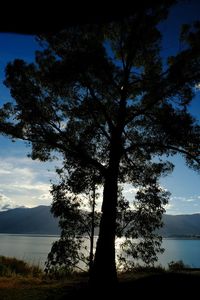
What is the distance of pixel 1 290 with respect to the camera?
1530cm

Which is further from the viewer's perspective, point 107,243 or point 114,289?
point 107,243

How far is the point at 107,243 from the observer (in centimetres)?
1658

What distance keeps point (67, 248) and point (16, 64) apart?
1060cm

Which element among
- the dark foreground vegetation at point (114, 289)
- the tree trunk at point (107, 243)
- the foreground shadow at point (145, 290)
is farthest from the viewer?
the tree trunk at point (107, 243)

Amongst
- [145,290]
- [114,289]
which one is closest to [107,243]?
[114,289]

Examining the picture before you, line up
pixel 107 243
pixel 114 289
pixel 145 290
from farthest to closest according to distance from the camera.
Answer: pixel 107 243
pixel 114 289
pixel 145 290

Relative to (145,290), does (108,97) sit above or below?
above

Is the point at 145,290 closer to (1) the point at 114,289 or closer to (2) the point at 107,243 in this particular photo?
(1) the point at 114,289

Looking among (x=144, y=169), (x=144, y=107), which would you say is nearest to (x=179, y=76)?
(x=144, y=107)

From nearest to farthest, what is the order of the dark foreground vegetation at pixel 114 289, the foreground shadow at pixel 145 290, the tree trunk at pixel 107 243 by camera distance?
the foreground shadow at pixel 145 290, the dark foreground vegetation at pixel 114 289, the tree trunk at pixel 107 243

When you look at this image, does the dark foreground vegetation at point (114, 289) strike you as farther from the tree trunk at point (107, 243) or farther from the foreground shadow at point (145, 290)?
the tree trunk at point (107, 243)

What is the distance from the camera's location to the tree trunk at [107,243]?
51.9 feet

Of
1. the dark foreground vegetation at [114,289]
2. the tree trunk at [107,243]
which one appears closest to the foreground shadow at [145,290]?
the dark foreground vegetation at [114,289]

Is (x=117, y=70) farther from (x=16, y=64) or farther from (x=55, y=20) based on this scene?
(x=55, y=20)
